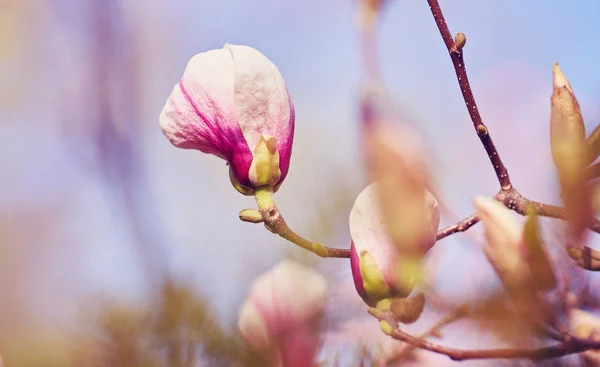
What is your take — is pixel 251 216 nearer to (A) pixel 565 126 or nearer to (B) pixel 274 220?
(B) pixel 274 220

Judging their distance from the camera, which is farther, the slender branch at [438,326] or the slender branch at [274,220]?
the slender branch at [274,220]

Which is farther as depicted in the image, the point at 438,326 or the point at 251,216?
the point at 251,216

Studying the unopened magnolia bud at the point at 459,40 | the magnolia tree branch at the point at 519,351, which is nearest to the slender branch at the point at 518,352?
the magnolia tree branch at the point at 519,351

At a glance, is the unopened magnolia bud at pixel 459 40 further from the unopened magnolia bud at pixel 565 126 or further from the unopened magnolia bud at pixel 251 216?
the unopened magnolia bud at pixel 251 216

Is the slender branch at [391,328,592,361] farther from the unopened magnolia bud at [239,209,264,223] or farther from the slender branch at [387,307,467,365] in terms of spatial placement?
the unopened magnolia bud at [239,209,264,223]

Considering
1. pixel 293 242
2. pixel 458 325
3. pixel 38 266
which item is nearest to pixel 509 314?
pixel 458 325

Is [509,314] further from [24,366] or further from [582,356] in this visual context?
[24,366]

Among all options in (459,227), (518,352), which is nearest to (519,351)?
(518,352)
